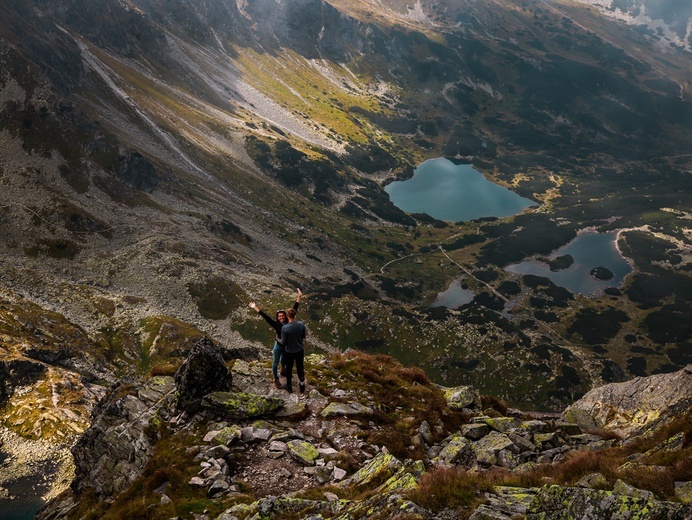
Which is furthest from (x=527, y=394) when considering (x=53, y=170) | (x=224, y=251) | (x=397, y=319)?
(x=53, y=170)

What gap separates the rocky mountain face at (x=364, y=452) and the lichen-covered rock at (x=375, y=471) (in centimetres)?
6

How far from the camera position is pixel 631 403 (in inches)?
936

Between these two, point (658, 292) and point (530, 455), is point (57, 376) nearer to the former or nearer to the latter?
point (530, 455)

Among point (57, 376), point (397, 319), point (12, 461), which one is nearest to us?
point (12, 461)

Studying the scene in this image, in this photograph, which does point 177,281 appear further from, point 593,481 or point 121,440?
point 593,481

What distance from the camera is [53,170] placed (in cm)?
12362

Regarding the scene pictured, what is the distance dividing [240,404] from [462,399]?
1172 centimetres

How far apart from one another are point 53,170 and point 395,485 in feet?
468

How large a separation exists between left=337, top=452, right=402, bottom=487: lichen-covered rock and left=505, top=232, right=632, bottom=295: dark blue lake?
17425cm

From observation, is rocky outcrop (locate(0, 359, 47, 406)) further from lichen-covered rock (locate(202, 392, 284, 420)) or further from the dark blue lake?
the dark blue lake

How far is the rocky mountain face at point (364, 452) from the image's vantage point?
10.3 metres

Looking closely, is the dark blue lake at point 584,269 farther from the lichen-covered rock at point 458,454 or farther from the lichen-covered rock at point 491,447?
the lichen-covered rock at point 458,454

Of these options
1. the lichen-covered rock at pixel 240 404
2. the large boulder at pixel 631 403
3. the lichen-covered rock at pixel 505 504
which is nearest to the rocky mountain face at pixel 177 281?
the lichen-covered rock at pixel 240 404

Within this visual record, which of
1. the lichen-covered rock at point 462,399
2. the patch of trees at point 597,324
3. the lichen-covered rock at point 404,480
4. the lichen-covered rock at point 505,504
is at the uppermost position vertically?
the lichen-covered rock at point 505,504
